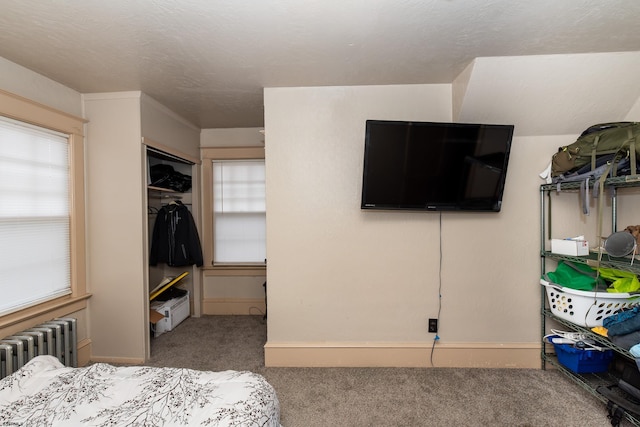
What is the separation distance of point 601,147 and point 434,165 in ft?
3.20

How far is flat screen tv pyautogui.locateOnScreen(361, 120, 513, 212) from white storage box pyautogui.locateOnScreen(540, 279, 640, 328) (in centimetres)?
73

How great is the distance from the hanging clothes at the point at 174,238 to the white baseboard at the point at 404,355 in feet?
5.07

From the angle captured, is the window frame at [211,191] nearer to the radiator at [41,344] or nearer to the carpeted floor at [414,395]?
the carpeted floor at [414,395]

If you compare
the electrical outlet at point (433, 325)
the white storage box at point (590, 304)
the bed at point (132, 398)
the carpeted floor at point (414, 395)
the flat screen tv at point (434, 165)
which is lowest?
the carpeted floor at point (414, 395)

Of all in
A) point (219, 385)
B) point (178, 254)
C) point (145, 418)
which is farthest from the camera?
point (178, 254)

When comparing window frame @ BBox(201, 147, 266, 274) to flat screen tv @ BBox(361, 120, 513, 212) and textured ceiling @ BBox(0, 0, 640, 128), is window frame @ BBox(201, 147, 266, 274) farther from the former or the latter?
flat screen tv @ BBox(361, 120, 513, 212)

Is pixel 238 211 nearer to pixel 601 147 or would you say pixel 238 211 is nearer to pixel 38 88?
pixel 38 88

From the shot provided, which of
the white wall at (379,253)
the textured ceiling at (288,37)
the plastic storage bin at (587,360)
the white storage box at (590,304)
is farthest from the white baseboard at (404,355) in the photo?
the textured ceiling at (288,37)

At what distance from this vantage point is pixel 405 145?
1.99 metres

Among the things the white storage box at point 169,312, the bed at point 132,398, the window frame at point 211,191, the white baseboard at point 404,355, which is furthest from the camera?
Result: the window frame at point 211,191

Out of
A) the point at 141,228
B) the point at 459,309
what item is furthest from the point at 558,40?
the point at 141,228

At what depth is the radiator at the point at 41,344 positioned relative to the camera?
1.61 meters

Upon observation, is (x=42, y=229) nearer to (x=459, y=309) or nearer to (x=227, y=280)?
(x=227, y=280)

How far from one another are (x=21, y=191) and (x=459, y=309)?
332 centimetres
